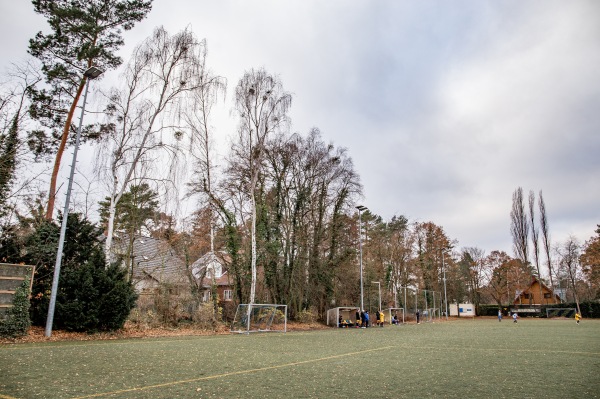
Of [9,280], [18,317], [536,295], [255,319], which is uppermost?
[9,280]

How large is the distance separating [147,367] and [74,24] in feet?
60.1

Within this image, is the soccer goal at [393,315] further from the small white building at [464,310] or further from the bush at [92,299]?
the bush at [92,299]

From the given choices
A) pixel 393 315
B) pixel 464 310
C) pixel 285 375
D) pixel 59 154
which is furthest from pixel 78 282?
pixel 464 310

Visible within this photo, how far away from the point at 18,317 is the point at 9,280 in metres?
1.36

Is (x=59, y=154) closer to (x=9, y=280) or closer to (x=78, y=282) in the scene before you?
(x=78, y=282)

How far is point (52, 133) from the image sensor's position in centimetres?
2052

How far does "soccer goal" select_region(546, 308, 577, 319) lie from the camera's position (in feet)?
190

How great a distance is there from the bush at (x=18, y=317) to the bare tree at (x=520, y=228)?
7031cm

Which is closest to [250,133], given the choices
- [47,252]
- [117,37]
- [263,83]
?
[263,83]

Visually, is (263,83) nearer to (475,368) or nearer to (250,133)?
(250,133)

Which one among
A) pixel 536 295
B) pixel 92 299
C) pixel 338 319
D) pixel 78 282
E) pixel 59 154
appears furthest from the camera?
pixel 536 295

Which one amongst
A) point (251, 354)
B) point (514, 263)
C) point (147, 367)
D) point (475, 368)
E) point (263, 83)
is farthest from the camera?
point (514, 263)

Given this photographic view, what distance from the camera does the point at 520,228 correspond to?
68.8 meters

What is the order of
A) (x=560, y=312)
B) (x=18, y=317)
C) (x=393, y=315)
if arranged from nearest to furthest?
1. (x=18, y=317)
2. (x=393, y=315)
3. (x=560, y=312)
